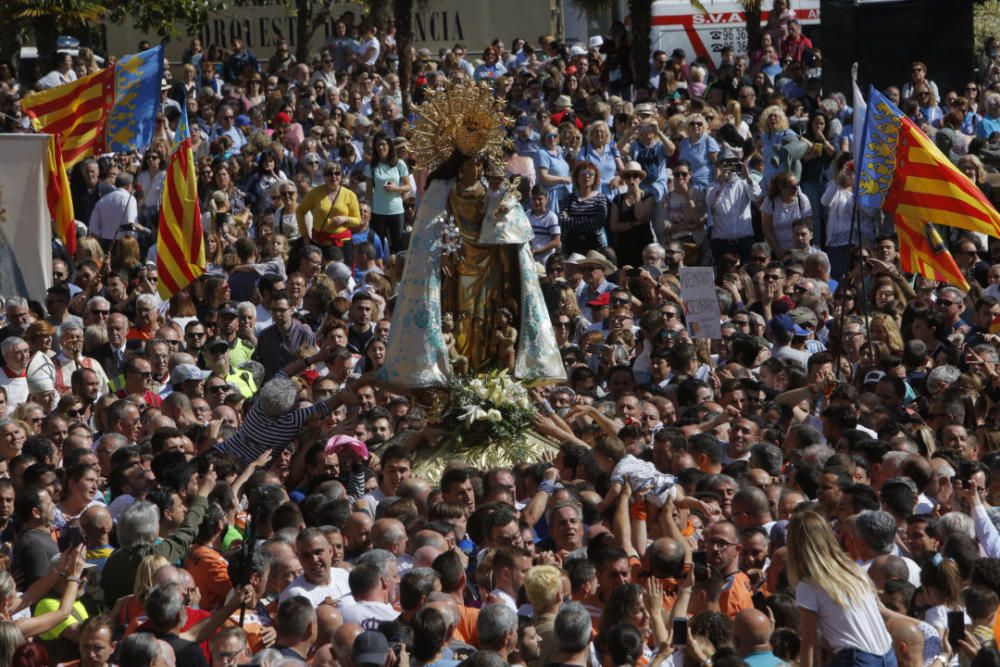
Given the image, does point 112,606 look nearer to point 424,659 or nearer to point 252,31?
point 424,659

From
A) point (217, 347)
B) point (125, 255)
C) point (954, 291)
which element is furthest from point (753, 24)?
point (217, 347)

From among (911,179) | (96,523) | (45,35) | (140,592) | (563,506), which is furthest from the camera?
(45,35)

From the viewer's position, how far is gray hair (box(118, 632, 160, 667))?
8.72 m

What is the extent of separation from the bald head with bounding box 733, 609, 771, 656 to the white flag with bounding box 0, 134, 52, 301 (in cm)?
1032

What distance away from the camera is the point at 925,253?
51.8 ft

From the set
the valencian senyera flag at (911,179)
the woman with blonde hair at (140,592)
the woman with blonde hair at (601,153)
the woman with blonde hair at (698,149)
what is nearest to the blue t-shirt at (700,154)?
the woman with blonde hair at (698,149)

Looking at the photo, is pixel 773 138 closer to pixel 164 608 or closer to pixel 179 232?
pixel 179 232

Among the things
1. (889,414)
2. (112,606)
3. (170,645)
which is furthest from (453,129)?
(170,645)

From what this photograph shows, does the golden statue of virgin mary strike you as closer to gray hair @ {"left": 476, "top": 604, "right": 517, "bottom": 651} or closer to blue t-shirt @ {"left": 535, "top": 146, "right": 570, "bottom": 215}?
gray hair @ {"left": 476, "top": 604, "right": 517, "bottom": 651}

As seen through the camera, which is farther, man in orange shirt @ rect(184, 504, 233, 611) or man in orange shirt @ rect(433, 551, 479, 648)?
man in orange shirt @ rect(184, 504, 233, 611)

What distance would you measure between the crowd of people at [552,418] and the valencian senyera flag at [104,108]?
0.98 meters

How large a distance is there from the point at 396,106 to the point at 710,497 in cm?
1460

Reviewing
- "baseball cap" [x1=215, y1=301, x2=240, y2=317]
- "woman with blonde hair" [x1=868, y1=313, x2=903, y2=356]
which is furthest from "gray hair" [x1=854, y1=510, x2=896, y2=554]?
"baseball cap" [x1=215, y1=301, x2=240, y2=317]

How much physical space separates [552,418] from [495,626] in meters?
5.15
